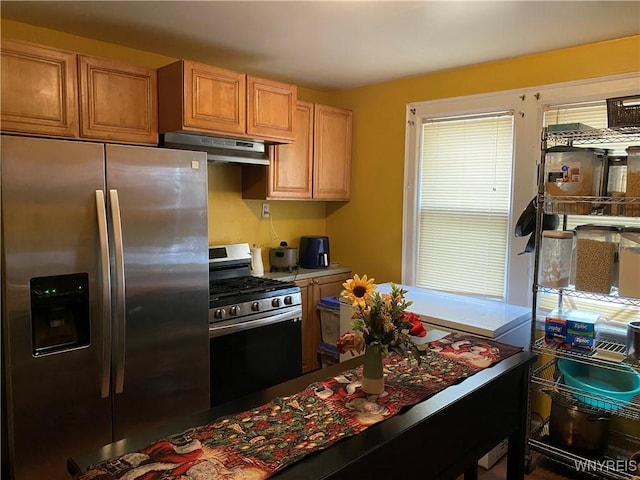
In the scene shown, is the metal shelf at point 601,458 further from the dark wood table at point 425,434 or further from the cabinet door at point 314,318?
the cabinet door at point 314,318

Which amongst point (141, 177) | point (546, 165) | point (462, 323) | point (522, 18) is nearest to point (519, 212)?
point (546, 165)

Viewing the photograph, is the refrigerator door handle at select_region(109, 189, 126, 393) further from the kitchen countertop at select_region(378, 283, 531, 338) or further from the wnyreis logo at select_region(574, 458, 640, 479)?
the wnyreis logo at select_region(574, 458, 640, 479)

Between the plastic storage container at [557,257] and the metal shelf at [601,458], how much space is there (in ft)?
2.96

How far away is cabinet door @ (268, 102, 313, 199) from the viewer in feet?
11.4

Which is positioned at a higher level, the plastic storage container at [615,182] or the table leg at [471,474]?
the plastic storage container at [615,182]

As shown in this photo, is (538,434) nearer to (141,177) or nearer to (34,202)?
(141,177)

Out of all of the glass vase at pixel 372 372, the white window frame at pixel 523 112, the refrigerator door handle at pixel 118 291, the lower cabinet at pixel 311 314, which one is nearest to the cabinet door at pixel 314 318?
the lower cabinet at pixel 311 314

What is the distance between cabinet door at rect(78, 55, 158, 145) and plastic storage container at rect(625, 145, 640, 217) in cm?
248

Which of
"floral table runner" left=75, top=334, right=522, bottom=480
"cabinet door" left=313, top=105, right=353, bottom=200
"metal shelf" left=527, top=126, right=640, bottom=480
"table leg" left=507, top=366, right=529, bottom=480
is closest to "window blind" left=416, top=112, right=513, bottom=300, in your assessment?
"metal shelf" left=527, top=126, right=640, bottom=480

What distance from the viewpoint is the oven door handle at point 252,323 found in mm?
2717

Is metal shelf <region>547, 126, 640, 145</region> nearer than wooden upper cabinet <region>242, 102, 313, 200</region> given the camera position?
Yes

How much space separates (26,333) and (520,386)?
6.80 ft

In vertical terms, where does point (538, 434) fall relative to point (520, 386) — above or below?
below

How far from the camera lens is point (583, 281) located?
7.61 ft
